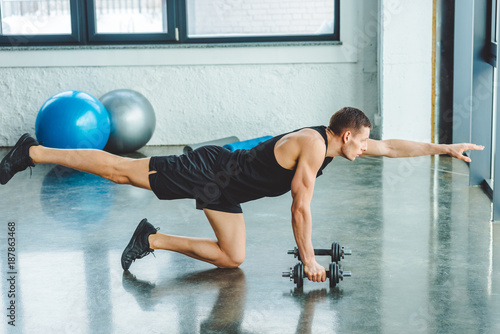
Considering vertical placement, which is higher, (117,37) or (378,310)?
(117,37)

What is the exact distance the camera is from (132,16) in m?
6.92

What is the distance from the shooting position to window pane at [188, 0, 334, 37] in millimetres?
6777

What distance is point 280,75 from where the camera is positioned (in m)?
6.83

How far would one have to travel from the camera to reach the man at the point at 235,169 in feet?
9.68

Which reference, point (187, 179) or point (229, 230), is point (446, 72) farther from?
point (187, 179)

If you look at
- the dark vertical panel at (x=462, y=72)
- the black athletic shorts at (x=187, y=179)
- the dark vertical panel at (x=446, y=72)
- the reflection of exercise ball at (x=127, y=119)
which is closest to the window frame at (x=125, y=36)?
the reflection of exercise ball at (x=127, y=119)

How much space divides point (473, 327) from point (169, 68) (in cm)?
484

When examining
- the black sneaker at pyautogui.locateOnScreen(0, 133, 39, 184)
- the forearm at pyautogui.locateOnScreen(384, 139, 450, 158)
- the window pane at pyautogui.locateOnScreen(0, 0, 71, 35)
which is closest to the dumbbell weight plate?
the forearm at pyautogui.locateOnScreen(384, 139, 450, 158)

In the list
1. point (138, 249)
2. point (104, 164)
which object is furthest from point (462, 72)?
point (104, 164)

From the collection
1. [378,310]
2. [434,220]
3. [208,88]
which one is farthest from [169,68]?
[378,310]

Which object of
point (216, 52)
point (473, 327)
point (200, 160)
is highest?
point (216, 52)

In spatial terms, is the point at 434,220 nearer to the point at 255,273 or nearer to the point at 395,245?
the point at 395,245

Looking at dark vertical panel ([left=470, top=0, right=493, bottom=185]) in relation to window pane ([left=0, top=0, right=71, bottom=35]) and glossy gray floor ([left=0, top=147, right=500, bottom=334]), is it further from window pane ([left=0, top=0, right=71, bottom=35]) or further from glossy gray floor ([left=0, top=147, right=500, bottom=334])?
window pane ([left=0, top=0, right=71, bottom=35])

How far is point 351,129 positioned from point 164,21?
435 centimetres
